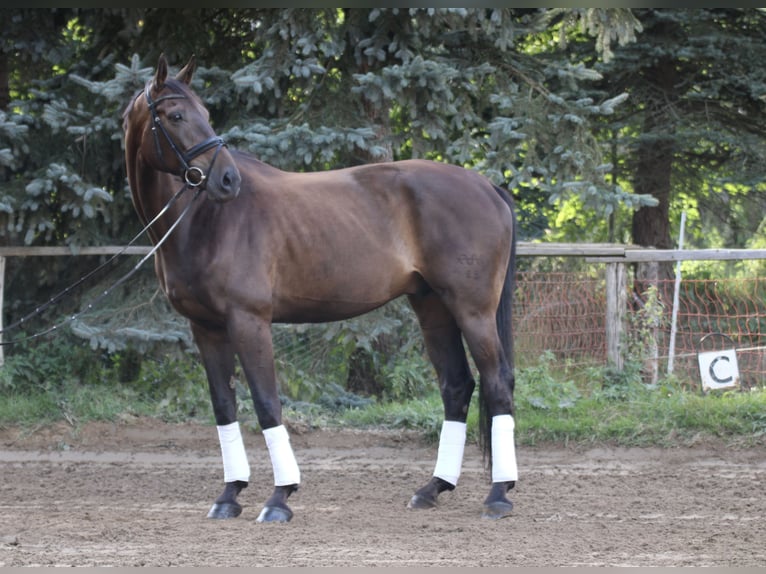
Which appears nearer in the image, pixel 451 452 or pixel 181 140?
pixel 181 140

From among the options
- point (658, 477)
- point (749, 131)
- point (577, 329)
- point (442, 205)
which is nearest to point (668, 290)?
point (749, 131)

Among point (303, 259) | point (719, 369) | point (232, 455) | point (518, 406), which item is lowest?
point (518, 406)

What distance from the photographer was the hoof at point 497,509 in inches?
204

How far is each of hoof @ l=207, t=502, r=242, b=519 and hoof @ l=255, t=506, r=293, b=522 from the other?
23 centimetres

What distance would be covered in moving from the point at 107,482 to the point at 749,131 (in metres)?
9.70

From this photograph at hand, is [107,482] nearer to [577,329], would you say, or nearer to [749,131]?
[577,329]

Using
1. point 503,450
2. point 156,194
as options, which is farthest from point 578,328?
point 156,194

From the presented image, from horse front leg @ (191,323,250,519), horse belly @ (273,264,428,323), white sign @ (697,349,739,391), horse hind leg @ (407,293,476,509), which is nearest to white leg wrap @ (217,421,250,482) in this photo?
horse front leg @ (191,323,250,519)

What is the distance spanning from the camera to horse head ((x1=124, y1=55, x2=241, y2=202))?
16.0ft

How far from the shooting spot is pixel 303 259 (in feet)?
17.6

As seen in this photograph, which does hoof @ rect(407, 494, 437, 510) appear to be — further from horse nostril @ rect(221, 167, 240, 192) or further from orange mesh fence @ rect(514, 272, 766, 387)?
orange mesh fence @ rect(514, 272, 766, 387)

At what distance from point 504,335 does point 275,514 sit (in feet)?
5.88

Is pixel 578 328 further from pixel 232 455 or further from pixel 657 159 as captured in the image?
pixel 657 159

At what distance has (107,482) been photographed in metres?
6.29
